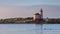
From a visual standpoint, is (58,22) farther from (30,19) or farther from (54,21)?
(30,19)

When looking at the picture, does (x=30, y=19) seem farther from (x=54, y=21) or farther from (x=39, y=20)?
(x=54, y=21)

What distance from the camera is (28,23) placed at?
121 feet

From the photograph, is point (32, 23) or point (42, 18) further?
point (32, 23)

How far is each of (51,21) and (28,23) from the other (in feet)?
9.78

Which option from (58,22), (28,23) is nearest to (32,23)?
(28,23)

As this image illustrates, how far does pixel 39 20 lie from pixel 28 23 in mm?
2499

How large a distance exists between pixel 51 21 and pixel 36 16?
2.12 metres

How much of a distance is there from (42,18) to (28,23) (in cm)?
355

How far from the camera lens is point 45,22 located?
1366 inches

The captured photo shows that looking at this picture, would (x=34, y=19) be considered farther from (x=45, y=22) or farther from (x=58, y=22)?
(x=58, y=22)

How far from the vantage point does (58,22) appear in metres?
36.9

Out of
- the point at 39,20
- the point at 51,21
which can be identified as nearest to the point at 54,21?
the point at 51,21

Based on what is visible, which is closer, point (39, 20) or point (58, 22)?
point (39, 20)

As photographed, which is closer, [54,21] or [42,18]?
[42,18]
